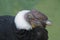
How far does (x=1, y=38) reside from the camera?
2.88 feet

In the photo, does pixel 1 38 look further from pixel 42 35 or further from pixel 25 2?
pixel 25 2

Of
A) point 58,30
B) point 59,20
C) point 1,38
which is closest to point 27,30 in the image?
point 1,38

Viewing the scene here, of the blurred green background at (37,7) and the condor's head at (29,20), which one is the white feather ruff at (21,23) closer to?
the condor's head at (29,20)

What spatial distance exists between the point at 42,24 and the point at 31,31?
0.20 ft

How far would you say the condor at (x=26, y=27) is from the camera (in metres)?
0.85

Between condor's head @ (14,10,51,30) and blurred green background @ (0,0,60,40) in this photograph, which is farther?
blurred green background @ (0,0,60,40)

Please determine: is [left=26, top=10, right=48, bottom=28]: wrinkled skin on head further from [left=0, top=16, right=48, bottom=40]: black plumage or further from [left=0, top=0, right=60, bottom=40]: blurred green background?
[left=0, top=0, right=60, bottom=40]: blurred green background

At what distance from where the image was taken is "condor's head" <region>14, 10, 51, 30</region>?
2.79ft

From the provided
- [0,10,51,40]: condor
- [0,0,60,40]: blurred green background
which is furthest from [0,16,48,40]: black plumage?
[0,0,60,40]: blurred green background

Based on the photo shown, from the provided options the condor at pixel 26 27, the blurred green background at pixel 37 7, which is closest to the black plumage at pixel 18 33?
the condor at pixel 26 27

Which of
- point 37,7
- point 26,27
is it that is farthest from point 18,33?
point 37,7

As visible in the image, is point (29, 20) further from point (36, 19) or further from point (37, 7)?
point (37, 7)

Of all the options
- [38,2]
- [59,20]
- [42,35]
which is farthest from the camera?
[38,2]

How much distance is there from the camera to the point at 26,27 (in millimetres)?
854
